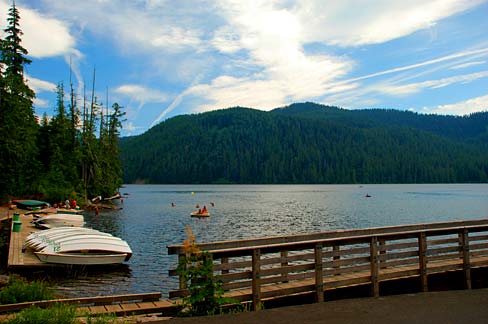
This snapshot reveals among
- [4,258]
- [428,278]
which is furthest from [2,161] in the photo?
[428,278]

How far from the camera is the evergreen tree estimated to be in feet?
132

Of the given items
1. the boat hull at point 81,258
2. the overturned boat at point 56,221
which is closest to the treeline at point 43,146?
the overturned boat at point 56,221

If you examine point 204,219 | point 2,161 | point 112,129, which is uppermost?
point 112,129

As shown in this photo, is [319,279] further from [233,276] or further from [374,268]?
[233,276]

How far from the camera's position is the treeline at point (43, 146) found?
4109 cm

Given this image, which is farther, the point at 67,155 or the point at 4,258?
the point at 67,155

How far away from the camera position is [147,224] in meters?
43.4

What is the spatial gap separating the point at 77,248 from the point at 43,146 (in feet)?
145

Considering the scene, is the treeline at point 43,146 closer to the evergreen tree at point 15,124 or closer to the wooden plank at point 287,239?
the evergreen tree at point 15,124

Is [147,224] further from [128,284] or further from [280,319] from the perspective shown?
[280,319]

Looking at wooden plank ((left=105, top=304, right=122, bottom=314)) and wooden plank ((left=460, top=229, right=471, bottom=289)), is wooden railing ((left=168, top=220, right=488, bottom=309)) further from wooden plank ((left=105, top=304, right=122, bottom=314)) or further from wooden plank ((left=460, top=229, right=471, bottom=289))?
wooden plank ((left=105, top=304, right=122, bottom=314))

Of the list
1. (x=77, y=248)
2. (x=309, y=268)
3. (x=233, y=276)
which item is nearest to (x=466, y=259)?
(x=309, y=268)

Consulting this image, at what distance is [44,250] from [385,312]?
595 inches

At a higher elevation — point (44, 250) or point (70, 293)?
point (44, 250)
